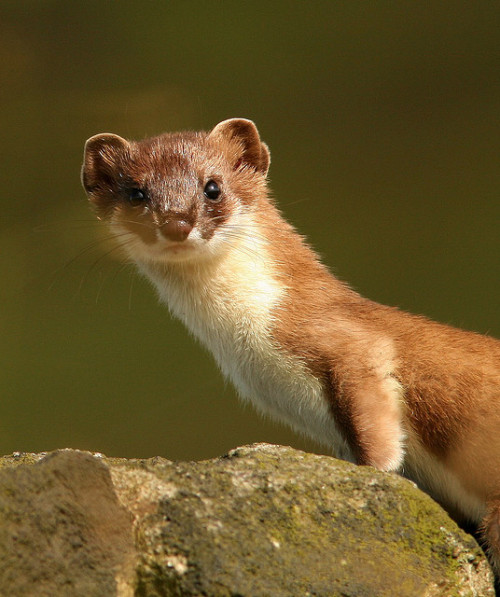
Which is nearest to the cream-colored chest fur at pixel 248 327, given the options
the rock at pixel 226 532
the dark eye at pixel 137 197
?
the dark eye at pixel 137 197

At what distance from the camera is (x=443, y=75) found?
1.93 meters

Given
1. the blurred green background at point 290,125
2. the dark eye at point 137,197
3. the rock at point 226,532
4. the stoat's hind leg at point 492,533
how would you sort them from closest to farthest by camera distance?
the rock at point 226,532 → the stoat's hind leg at point 492,533 → the dark eye at point 137,197 → the blurred green background at point 290,125

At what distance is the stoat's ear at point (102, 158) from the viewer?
1453 millimetres

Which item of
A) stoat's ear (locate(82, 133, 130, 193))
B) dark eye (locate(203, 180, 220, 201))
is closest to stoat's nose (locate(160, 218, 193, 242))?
dark eye (locate(203, 180, 220, 201))

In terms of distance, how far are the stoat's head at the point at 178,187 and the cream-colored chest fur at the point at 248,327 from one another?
0.15ft

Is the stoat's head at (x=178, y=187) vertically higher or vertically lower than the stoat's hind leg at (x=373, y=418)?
higher

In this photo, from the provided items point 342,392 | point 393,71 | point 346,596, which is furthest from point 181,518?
point 393,71

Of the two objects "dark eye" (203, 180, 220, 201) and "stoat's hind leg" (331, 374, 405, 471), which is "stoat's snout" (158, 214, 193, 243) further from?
"stoat's hind leg" (331, 374, 405, 471)

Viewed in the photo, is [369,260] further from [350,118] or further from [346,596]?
[346,596]

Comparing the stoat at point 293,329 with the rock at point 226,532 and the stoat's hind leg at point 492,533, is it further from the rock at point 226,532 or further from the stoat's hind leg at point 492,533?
the rock at point 226,532

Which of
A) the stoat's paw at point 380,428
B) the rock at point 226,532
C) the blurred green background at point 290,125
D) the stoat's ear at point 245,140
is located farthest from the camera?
the blurred green background at point 290,125

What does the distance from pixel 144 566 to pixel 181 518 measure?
0.06 m

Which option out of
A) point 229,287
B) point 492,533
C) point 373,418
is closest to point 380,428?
point 373,418

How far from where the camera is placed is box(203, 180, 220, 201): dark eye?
1.38 meters
